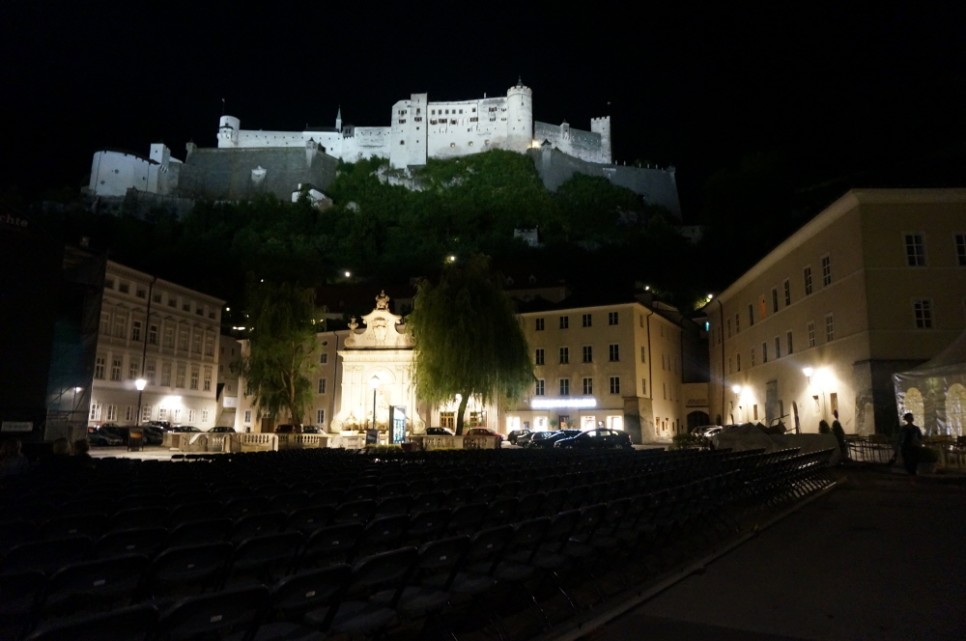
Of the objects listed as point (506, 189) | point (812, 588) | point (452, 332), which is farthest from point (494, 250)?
point (812, 588)

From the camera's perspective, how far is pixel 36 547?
400cm

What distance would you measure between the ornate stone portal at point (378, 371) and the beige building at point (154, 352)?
512 inches

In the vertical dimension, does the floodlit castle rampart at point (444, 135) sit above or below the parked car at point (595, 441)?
above

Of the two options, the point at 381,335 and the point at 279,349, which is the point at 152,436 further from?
the point at 381,335

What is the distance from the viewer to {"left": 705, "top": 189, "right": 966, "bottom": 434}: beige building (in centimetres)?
2606

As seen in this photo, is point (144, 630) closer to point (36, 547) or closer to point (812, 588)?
point (36, 547)

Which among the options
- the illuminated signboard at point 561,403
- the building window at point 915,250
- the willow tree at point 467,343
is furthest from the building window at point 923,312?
the illuminated signboard at point 561,403

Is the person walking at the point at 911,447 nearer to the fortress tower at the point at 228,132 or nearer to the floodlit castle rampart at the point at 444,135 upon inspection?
the floodlit castle rampart at the point at 444,135

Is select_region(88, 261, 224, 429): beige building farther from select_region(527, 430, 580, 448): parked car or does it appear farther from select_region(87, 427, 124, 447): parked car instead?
select_region(527, 430, 580, 448): parked car

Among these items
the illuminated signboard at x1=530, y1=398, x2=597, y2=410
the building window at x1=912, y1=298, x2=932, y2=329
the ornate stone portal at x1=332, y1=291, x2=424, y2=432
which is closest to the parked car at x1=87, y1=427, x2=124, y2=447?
the ornate stone portal at x1=332, y1=291, x2=424, y2=432

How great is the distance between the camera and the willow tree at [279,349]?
3809 cm

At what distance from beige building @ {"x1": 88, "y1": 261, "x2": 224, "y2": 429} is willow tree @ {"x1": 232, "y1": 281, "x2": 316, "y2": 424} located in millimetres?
8104

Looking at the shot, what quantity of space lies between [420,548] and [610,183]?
399ft

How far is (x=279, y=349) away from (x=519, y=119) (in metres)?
99.9
